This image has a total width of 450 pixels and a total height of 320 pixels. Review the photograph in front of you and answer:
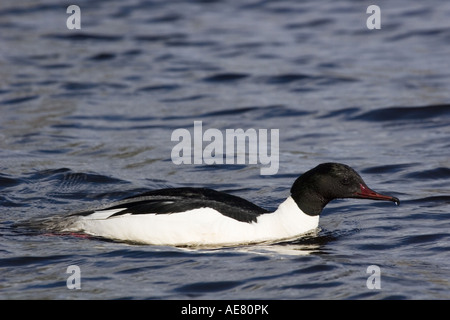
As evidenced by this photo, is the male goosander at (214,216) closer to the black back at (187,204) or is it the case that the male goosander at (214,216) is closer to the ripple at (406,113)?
the black back at (187,204)

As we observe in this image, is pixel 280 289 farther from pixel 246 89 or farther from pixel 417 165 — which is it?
pixel 246 89

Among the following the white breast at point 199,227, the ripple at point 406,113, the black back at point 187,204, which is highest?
the ripple at point 406,113

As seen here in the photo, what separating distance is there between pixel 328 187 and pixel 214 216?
48.0 inches

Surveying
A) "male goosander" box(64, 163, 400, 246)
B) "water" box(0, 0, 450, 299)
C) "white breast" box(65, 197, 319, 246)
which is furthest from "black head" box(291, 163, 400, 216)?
"water" box(0, 0, 450, 299)

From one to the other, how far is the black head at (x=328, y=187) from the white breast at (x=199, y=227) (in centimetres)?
13

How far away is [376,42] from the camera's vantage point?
60.5 feet

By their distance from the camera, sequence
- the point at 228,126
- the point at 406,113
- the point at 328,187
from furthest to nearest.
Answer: the point at 406,113 → the point at 228,126 → the point at 328,187

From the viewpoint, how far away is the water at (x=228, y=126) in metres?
8.33

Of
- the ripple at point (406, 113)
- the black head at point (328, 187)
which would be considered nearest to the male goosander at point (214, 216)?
the black head at point (328, 187)

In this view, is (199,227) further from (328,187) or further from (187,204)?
(328,187)

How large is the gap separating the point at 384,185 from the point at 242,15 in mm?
10435

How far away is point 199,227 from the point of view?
29.7 ft

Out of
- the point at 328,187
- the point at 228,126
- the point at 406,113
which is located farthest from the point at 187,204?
the point at 406,113
